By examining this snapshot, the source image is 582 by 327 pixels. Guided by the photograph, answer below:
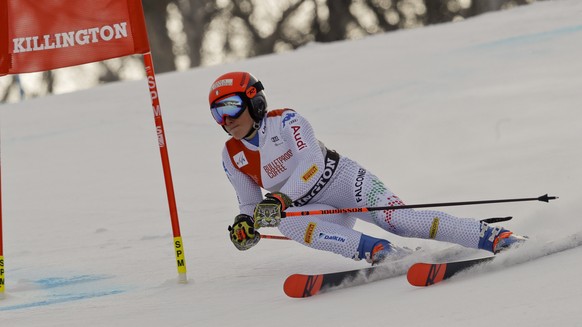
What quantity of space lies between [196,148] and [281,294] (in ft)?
18.3

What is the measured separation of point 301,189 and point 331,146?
4.71m

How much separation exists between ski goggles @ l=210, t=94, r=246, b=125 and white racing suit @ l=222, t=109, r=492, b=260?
0.56ft

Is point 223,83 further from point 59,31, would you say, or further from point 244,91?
point 59,31

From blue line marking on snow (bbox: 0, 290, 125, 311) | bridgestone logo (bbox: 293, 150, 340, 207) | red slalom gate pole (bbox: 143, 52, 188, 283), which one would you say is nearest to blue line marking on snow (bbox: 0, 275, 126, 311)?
blue line marking on snow (bbox: 0, 290, 125, 311)

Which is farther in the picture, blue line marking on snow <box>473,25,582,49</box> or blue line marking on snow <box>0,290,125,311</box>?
blue line marking on snow <box>473,25,582,49</box>

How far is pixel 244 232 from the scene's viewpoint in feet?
16.9

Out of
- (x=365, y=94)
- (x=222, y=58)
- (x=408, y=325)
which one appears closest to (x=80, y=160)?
(x=365, y=94)

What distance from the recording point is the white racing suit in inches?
207

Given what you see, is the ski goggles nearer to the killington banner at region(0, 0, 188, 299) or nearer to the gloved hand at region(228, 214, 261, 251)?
the gloved hand at region(228, 214, 261, 251)

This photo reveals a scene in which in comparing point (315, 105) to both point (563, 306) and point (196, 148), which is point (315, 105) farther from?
point (563, 306)

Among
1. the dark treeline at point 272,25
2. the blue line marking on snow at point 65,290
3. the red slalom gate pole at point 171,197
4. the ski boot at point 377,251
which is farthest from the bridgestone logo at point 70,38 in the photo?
the dark treeline at point 272,25

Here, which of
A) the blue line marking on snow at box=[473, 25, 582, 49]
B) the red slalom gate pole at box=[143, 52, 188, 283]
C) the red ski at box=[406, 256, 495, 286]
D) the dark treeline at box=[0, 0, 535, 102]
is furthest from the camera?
the dark treeline at box=[0, 0, 535, 102]

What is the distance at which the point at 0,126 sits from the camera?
1177 centimetres

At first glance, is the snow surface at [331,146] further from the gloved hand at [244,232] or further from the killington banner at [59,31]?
the killington banner at [59,31]
